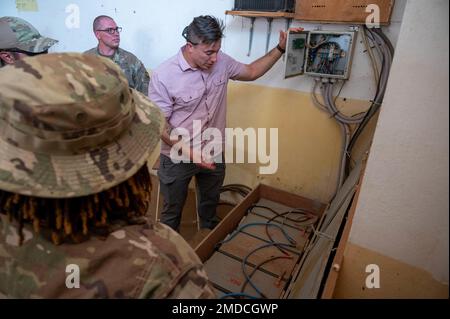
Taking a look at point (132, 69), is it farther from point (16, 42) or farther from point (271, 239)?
point (271, 239)

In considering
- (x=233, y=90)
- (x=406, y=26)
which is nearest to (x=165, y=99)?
(x=233, y=90)

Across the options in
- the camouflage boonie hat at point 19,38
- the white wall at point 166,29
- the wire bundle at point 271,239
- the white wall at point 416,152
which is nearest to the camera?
the white wall at point 416,152

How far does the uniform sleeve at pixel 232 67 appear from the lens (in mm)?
1908

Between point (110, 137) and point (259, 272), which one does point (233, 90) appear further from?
point (110, 137)

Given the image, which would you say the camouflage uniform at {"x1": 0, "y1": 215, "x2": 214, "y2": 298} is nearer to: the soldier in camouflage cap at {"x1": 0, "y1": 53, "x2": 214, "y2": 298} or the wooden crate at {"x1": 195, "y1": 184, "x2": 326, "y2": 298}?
the soldier in camouflage cap at {"x1": 0, "y1": 53, "x2": 214, "y2": 298}

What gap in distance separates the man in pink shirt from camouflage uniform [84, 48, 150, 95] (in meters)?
0.58

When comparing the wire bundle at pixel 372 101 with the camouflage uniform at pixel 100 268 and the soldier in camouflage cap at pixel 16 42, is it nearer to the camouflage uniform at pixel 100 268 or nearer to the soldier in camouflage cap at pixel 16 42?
the camouflage uniform at pixel 100 268

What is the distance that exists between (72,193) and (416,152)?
69 centimetres

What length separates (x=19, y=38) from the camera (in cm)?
181

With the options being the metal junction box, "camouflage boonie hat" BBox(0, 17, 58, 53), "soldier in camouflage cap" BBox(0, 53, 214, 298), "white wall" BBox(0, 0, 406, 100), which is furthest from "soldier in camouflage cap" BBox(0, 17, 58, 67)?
"soldier in camouflage cap" BBox(0, 53, 214, 298)

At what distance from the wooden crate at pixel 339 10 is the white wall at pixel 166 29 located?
6cm

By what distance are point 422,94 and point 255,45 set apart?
1.72m

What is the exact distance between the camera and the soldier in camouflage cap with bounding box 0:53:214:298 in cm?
59

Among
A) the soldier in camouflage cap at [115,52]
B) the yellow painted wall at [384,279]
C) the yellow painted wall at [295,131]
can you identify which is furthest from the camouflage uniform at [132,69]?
the yellow painted wall at [384,279]
